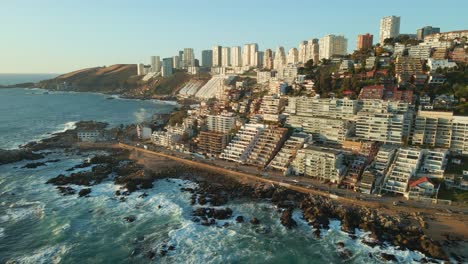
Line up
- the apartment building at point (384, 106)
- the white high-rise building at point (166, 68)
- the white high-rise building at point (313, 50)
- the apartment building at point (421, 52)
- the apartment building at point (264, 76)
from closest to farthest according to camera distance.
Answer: the apartment building at point (384, 106), the apartment building at point (421, 52), the apartment building at point (264, 76), the white high-rise building at point (313, 50), the white high-rise building at point (166, 68)

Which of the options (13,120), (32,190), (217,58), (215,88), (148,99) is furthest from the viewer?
(217,58)

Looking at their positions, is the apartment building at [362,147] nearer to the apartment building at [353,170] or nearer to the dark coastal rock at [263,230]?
the apartment building at [353,170]

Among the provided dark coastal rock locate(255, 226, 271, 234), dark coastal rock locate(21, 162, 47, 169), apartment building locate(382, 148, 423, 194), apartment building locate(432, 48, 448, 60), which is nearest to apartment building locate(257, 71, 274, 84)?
apartment building locate(432, 48, 448, 60)

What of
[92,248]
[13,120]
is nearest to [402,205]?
[92,248]

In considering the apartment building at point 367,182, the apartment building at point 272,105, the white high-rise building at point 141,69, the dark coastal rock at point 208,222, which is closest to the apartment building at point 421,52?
the apartment building at point 272,105

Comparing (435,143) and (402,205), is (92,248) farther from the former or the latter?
(435,143)

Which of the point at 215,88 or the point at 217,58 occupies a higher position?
the point at 217,58

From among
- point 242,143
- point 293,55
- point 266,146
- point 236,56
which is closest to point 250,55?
point 236,56
